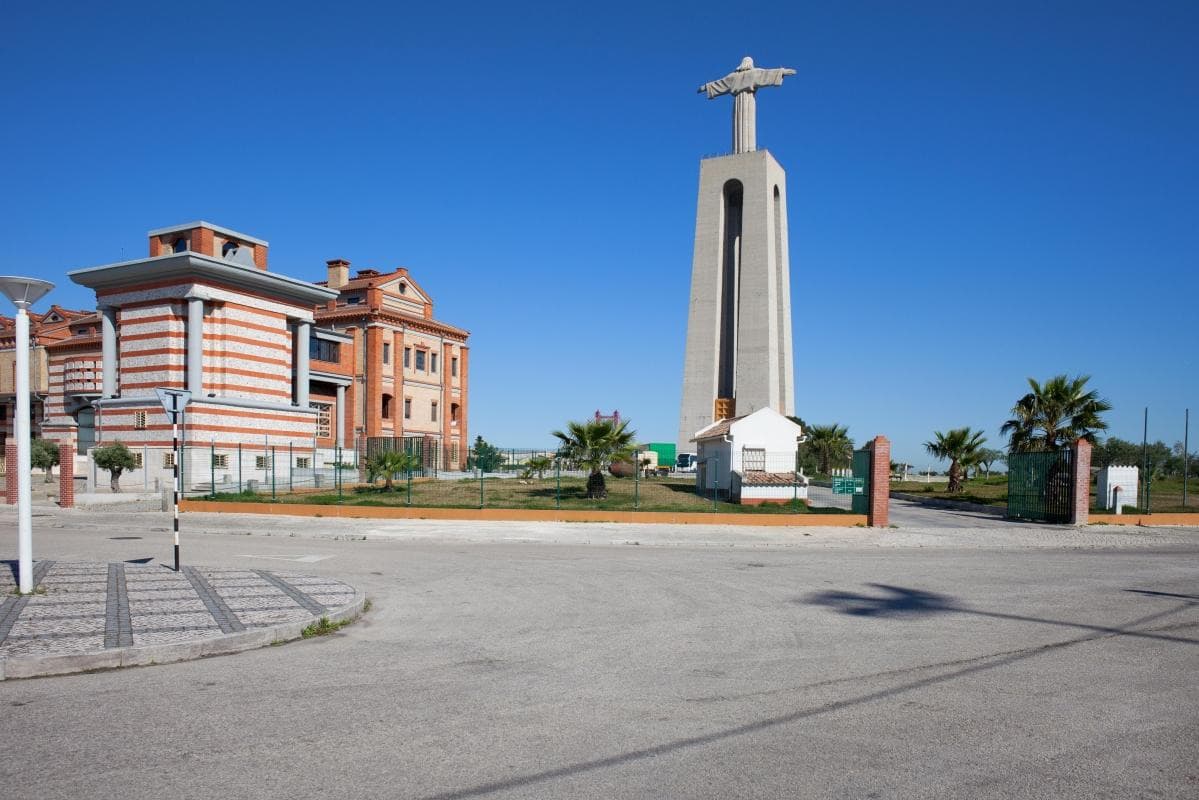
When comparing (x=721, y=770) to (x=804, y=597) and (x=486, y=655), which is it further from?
(x=804, y=597)

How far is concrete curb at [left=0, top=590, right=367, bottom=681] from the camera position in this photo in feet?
22.3

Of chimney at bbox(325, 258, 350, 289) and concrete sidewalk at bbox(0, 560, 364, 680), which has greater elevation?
chimney at bbox(325, 258, 350, 289)

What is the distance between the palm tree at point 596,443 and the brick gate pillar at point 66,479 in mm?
16818

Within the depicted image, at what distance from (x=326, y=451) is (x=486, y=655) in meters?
40.2

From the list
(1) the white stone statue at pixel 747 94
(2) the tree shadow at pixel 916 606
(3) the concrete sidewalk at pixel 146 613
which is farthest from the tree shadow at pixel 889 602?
(1) the white stone statue at pixel 747 94

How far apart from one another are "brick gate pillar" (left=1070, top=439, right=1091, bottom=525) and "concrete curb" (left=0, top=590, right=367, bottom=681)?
83.9ft

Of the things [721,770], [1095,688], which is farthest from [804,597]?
[721,770]

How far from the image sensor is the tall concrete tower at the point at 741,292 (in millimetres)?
61938

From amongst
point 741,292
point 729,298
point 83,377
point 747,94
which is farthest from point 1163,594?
point 747,94

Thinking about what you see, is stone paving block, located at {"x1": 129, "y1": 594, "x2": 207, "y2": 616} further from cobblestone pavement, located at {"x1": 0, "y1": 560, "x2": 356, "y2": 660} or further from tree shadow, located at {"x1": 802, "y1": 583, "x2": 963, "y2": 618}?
tree shadow, located at {"x1": 802, "y1": 583, "x2": 963, "y2": 618}

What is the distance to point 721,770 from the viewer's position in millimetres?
4758

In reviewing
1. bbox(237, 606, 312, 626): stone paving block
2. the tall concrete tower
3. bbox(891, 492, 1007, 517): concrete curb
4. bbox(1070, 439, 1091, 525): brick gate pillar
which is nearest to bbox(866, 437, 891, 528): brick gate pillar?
bbox(1070, 439, 1091, 525): brick gate pillar

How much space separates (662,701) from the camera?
6.15 metres

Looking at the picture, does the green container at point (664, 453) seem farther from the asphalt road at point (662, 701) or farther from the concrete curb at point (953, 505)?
the asphalt road at point (662, 701)
